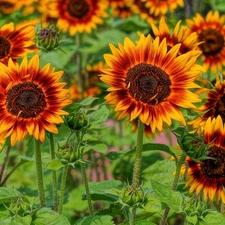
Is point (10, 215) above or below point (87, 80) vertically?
below

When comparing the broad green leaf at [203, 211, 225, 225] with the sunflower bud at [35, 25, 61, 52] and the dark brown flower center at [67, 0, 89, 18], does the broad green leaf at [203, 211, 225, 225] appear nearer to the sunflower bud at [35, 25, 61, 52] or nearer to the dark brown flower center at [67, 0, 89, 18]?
the sunflower bud at [35, 25, 61, 52]

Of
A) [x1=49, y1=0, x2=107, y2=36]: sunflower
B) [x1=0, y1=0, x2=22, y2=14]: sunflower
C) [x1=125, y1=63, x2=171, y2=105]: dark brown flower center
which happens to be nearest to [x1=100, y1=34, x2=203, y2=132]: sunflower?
[x1=125, y1=63, x2=171, y2=105]: dark brown flower center

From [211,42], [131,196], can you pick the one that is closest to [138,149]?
[131,196]

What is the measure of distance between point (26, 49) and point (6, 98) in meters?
0.39

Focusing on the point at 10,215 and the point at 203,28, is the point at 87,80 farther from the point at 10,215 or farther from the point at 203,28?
the point at 10,215

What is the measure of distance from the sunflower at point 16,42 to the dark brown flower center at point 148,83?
394 millimetres

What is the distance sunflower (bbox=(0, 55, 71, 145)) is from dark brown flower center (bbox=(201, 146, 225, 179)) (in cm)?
39

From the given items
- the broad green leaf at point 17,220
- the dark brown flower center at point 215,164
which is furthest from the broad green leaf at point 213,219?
the broad green leaf at point 17,220

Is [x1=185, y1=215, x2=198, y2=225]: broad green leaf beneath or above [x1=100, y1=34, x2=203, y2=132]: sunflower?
beneath

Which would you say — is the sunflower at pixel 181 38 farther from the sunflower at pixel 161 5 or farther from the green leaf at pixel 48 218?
the sunflower at pixel 161 5

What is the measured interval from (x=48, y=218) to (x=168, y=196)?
0.77ft

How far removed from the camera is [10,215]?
136 centimetres

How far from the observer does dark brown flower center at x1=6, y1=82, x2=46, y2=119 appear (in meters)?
1.42

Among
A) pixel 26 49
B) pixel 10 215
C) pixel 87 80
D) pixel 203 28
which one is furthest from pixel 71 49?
pixel 10 215
